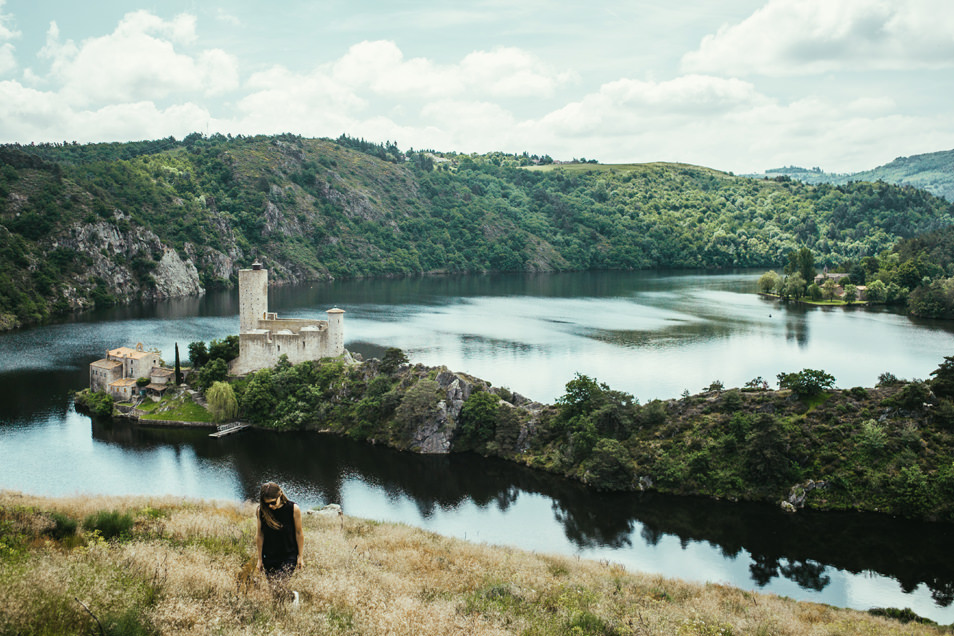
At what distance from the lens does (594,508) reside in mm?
35344

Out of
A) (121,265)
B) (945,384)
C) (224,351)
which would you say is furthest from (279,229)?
(945,384)

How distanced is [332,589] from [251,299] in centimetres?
4561

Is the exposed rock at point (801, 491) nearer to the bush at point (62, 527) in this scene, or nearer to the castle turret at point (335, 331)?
the bush at point (62, 527)

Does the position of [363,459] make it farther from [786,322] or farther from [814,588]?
[786,322]

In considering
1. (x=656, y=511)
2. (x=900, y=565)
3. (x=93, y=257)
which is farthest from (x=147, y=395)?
(x=93, y=257)

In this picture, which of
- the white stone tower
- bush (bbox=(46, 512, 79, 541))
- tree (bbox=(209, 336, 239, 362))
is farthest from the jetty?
bush (bbox=(46, 512, 79, 541))

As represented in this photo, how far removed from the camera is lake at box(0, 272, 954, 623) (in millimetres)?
29578

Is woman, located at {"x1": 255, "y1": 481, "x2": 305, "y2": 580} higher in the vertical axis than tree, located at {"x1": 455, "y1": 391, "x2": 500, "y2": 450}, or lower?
higher

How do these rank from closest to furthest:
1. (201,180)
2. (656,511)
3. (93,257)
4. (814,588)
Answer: (814,588) → (656,511) → (93,257) → (201,180)

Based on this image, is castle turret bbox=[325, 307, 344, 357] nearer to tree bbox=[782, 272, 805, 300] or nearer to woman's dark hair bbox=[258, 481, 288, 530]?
woman's dark hair bbox=[258, 481, 288, 530]

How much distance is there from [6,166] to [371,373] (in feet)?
320

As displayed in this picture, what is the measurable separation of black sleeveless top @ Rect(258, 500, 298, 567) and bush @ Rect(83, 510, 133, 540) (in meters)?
5.05

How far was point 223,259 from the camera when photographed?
139 metres

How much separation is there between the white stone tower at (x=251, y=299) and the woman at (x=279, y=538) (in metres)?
45.6
